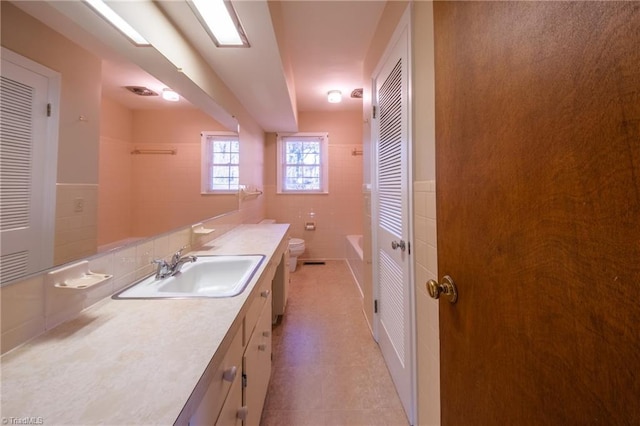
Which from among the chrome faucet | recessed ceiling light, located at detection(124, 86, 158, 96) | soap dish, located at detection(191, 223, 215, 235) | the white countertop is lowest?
the white countertop

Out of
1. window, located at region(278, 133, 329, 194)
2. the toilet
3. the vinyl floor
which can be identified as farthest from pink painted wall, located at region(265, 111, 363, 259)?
the vinyl floor

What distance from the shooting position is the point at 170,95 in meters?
1.37

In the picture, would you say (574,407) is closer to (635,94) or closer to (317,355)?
(635,94)

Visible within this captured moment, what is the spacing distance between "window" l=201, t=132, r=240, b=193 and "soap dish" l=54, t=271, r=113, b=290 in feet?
3.22

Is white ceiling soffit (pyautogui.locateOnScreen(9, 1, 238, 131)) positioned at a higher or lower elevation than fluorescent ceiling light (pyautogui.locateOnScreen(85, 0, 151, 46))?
lower

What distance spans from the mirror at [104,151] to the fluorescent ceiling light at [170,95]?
4 cm

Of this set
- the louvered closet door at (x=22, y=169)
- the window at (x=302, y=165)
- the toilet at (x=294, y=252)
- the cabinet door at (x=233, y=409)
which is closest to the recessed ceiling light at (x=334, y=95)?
the window at (x=302, y=165)

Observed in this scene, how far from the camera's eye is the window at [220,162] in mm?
1760

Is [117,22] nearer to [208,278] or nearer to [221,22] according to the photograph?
[221,22]

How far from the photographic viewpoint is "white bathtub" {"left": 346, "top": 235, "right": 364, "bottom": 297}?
297cm

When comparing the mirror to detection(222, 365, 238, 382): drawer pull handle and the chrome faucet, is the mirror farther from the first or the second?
detection(222, 365, 238, 382): drawer pull handle

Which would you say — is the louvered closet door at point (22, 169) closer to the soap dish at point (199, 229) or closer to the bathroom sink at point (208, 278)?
the bathroom sink at point (208, 278)

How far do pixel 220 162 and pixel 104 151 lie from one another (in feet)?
3.45

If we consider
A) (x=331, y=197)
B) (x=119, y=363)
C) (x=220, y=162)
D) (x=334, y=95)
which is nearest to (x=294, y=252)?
(x=331, y=197)
